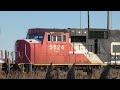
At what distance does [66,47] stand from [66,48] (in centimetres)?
6

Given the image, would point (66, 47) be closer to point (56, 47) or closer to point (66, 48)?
point (66, 48)

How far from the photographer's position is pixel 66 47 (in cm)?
1889

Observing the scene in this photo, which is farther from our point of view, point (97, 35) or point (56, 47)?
point (97, 35)

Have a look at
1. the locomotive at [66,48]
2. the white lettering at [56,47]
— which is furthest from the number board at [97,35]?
the white lettering at [56,47]

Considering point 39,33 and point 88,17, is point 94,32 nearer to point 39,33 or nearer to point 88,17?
point 88,17

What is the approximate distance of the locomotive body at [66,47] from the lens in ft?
61.2

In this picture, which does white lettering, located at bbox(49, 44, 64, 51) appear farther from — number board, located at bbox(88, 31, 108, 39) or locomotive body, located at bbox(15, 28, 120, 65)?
number board, located at bbox(88, 31, 108, 39)

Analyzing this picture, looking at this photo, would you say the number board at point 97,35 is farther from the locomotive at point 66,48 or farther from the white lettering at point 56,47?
the white lettering at point 56,47

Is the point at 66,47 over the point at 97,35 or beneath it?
beneath

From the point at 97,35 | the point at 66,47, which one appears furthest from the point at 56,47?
the point at 97,35

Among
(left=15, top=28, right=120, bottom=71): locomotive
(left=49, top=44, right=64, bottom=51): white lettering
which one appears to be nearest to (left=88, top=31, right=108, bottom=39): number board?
(left=15, top=28, right=120, bottom=71): locomotive
